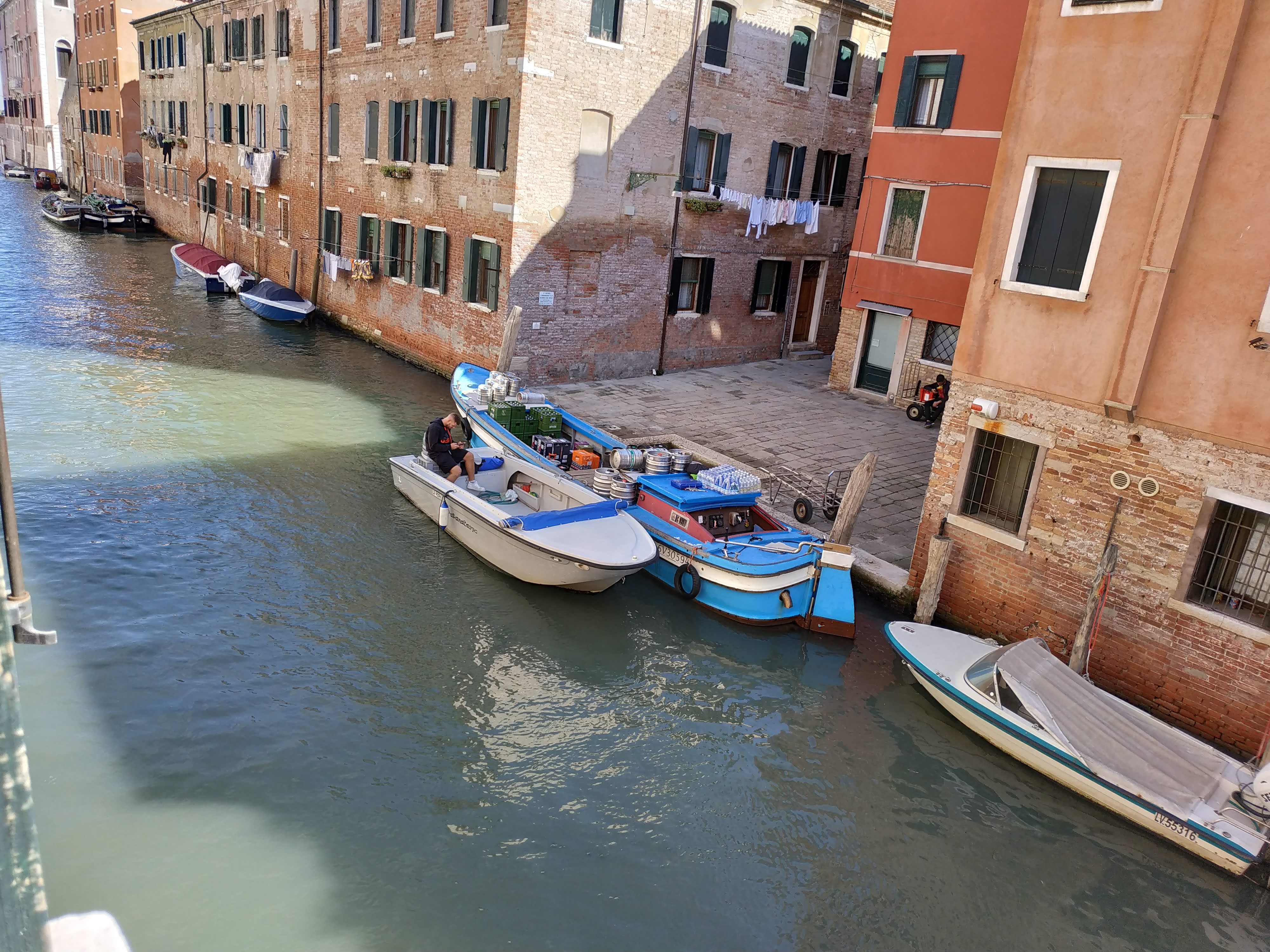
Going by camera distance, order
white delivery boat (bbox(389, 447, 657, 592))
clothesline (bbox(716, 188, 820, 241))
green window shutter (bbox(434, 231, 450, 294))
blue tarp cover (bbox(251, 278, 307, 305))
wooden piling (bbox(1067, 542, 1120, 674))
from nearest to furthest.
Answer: wooden piling (bbox(1067, 542, 1120, 674)), white delivery boat (bbox(389, 447, 657, 592)), green window shutter (bbox(434, 231, 450, 294)), clothesline (bbox(716, 188, 820, 241)), blue tarp cover (bbox(251, 278, 307, 305))

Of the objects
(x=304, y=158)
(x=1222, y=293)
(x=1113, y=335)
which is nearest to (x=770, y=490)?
(x=1113, y=335)

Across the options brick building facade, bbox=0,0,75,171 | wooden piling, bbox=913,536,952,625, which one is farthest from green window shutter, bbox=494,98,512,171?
brick building facade, bbox=0,0,75,171

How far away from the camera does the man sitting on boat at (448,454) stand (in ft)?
42.9

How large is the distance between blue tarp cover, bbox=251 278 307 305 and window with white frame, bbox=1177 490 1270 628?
2337 centimetres

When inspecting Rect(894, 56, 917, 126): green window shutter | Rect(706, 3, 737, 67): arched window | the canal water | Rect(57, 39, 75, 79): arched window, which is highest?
Rect(57, 39, 75, 79): arched window

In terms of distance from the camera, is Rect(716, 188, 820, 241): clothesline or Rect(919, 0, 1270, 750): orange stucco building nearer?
Rect(919, 0, 1270, 750): orange stucco building

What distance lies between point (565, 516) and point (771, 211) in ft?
44.7

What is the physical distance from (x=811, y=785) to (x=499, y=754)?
2.90 meters

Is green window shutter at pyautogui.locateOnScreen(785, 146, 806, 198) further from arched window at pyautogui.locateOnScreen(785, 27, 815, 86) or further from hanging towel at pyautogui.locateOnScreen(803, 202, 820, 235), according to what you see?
arched window at pyautogui.locateOnScreen(785, 27, 815, 86)

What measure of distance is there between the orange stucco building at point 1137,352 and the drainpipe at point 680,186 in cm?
1104

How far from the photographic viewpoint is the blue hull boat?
35.4 feet

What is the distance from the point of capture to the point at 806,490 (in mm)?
14078

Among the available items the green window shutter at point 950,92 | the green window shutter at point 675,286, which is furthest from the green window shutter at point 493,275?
the green window shutter at point 950,92

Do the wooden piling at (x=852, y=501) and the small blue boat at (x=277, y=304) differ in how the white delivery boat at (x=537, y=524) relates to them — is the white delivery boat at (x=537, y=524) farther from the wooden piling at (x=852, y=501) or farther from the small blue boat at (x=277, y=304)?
the small blue boat at (x=277, y=304)
